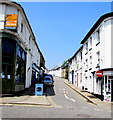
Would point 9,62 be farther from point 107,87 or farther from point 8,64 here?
point 107,87

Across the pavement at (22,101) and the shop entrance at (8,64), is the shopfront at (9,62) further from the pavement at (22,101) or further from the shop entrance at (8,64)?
the pavement at (22,101)

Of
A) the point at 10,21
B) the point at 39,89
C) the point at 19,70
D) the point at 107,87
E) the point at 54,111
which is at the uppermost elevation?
the point at 10,21

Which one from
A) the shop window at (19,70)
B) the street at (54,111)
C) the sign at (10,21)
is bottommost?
the street at (54,111)

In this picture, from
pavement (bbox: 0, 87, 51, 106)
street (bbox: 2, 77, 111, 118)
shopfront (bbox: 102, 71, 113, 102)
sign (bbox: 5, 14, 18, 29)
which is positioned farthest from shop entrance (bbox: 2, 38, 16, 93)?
shopfront (bbox: 102, 71, 113, 102)

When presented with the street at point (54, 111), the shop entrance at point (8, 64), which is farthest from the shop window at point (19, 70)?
the street at point (54, 111)

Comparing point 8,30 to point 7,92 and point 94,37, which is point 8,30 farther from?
point 94,37

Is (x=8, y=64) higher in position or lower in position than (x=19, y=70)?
higher

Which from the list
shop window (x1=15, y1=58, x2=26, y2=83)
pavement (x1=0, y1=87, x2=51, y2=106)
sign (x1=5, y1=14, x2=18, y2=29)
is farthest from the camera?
shop window (x1=15, y1=58, x2=26, y2=83)

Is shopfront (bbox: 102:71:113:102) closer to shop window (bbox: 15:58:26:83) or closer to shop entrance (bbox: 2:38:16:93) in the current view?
shop window (bbox: 15:58:26:83)

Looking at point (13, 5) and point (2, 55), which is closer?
point (2, 55)

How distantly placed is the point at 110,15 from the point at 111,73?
5444mm

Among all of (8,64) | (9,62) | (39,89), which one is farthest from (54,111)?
(39,89)

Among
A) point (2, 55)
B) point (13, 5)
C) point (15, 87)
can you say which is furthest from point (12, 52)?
point (13, 5)

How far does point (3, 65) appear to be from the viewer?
53.3 feet
